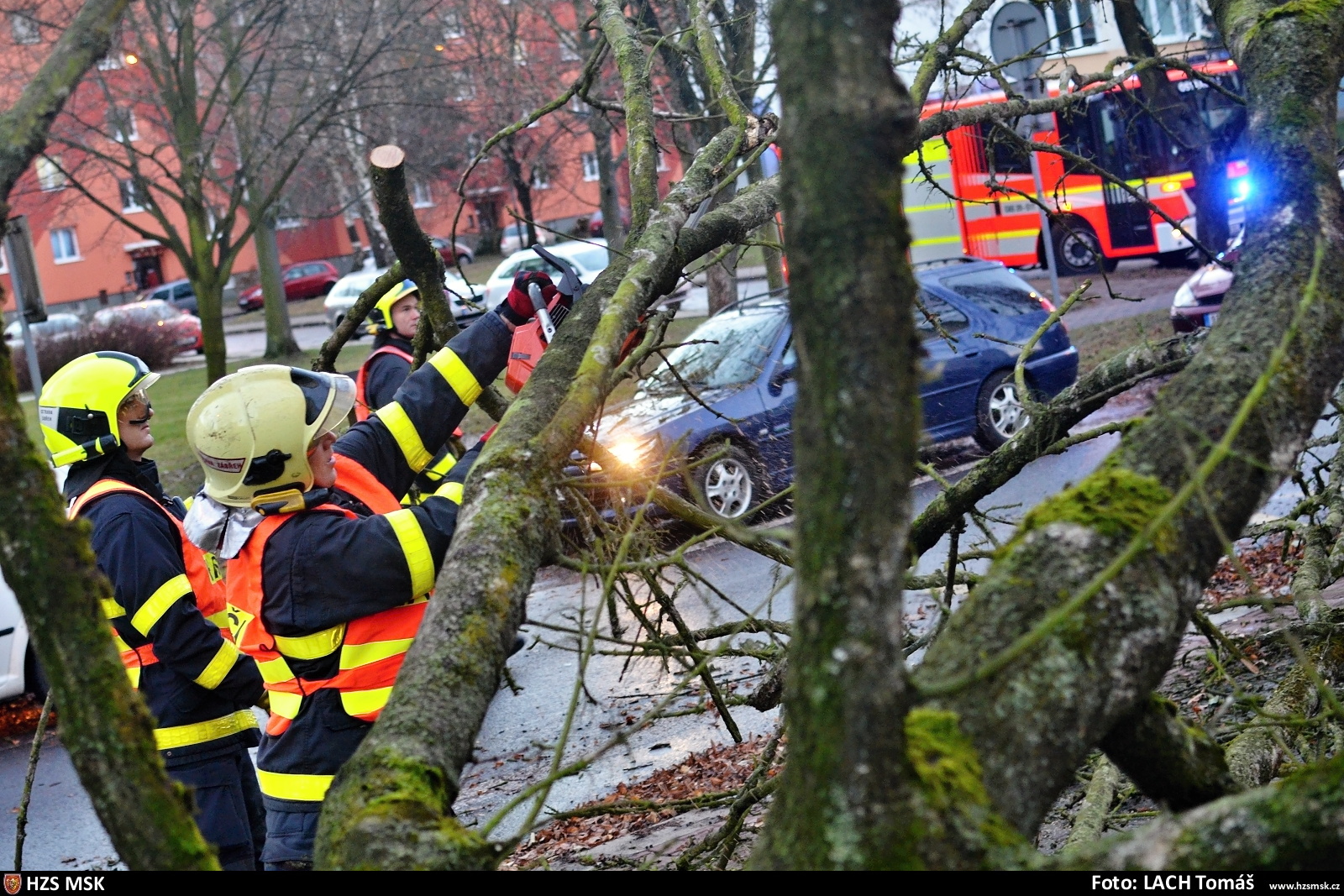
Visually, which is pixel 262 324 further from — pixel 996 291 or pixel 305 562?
pixel 305 562

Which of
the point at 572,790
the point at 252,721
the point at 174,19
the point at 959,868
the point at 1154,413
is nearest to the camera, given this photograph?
the point at 959,868

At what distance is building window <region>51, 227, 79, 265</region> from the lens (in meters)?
44.2


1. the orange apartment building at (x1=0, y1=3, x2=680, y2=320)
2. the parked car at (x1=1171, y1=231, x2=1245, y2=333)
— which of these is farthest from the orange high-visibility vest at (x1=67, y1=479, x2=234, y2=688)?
the orange apartment building at (x1=0, y1=3, x2=680, y2=320)

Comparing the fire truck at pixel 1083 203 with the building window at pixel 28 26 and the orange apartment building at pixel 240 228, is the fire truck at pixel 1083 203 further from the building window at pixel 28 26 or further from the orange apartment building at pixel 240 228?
the orange apartment building at pixel 240 228

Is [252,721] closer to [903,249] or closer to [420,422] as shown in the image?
[420,422]

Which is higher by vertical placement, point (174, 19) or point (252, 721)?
point (174, 19)

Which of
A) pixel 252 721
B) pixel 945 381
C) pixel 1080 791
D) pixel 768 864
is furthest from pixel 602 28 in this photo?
pixel 945 381

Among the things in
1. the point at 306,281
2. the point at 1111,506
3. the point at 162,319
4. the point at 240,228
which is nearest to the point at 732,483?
the point at 1111,506

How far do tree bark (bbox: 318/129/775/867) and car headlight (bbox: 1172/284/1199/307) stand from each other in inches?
398

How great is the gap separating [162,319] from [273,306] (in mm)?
5867

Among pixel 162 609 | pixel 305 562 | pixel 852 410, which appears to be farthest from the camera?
pixel 162 609

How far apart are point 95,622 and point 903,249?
3.65 ft

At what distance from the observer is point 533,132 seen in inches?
1171

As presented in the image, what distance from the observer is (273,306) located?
23.0 metres
